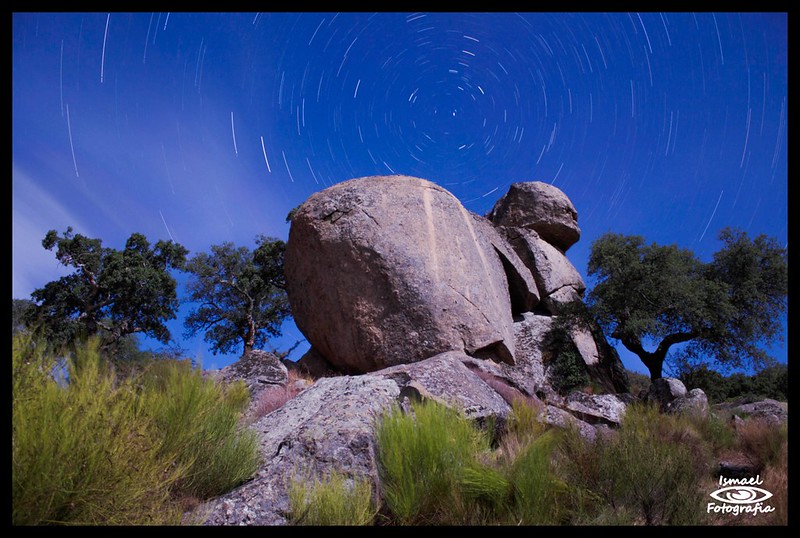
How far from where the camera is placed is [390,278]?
11.6 meters

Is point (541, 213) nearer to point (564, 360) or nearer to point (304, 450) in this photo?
point (564, 360)

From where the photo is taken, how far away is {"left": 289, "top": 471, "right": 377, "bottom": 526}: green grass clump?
381 centimetres

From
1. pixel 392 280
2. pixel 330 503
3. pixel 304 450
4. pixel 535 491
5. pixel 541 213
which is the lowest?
pixel 330 503

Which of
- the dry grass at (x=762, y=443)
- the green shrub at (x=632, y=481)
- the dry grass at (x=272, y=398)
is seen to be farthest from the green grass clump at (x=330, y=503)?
the dry grass at (x=762, y=443)

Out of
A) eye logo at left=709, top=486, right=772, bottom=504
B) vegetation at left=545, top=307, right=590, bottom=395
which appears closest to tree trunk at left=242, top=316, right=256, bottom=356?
vegetation at left=545, top=307, right=590, bottom=395

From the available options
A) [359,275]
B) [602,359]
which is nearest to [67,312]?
[359,275]

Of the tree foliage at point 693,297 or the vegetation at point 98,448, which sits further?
the tree foliage at point 693,297

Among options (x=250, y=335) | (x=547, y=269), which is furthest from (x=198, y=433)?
(x=250, y=335)

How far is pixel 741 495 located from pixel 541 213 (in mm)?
17257

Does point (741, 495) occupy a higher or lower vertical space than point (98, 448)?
lower

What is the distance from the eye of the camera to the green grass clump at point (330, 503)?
12.5ft

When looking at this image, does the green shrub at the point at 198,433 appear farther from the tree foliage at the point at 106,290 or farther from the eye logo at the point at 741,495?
the tree foliage at the point at 106,290

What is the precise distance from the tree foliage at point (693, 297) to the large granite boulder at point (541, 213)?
9.85 feet

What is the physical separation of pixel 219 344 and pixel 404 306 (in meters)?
14.7
